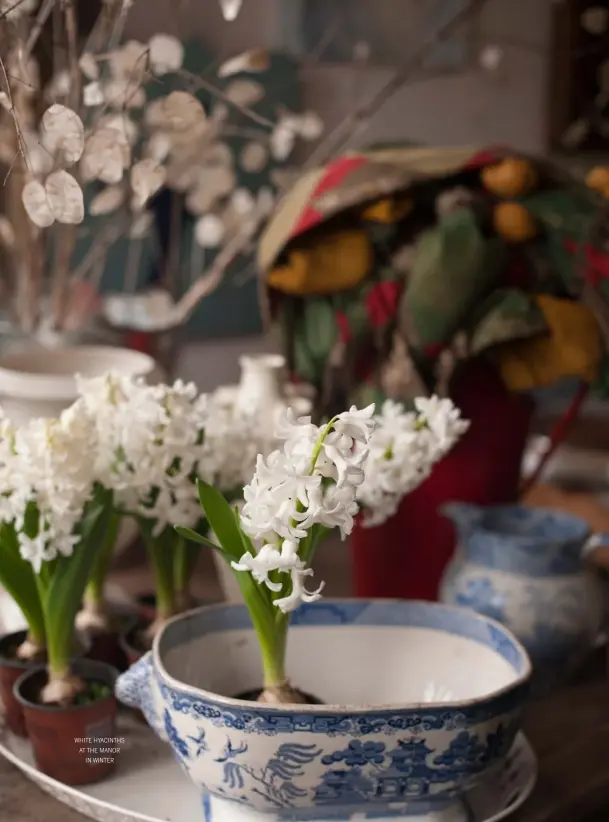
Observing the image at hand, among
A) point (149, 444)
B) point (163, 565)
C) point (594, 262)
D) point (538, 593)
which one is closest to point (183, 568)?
point (163, 565)

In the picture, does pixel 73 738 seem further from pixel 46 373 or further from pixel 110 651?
pixel 46 373

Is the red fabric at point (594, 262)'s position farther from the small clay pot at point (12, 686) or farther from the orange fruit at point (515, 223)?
the small clay pot at point (12, 686)

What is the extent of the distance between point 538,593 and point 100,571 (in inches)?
10.9

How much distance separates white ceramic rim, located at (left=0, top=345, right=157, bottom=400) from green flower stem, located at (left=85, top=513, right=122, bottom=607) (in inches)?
3.8

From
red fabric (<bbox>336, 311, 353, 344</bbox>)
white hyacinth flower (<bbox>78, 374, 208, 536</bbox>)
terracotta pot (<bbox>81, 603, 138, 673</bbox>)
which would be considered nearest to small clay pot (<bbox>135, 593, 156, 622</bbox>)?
terracotta pot (<bbox>81, 603, 138, 673</bbox>)

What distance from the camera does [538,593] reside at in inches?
25.2

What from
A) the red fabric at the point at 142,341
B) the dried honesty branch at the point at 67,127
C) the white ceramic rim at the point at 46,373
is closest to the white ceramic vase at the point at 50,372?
the white ceramic rim at the point at 46,373

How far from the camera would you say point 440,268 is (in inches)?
27.0

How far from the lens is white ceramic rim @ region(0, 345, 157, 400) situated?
2.18 feet

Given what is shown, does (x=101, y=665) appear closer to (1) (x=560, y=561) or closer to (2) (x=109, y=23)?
(1) (x=560, y=561)

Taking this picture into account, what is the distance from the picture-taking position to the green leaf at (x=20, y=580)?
0.54 m

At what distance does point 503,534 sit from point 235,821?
0.28 metres

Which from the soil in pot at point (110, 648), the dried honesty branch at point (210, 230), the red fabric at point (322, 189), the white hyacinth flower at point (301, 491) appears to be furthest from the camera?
the dried honesty branch at point (210, 230)

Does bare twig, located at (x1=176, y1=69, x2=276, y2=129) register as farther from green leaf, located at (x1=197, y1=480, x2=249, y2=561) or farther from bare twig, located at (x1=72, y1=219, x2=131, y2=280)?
bare twig, located at (x1=72, y1=219, x2=131, y2=280)
